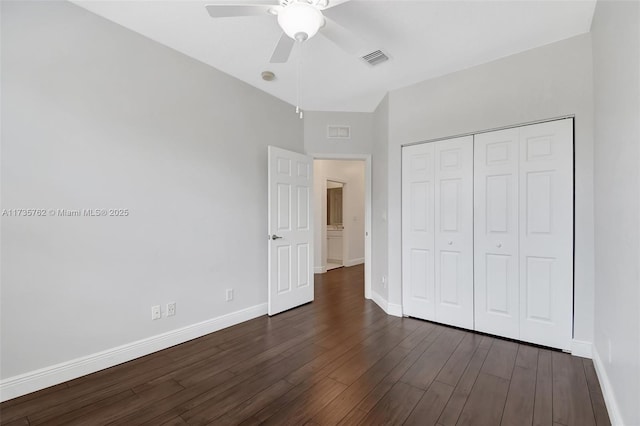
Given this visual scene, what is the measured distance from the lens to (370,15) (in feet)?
7.09

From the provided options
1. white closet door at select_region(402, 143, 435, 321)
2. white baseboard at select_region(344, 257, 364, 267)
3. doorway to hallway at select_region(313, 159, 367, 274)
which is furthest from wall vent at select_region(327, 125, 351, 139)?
white baseboard at select_region(344, 257, 364, 267)

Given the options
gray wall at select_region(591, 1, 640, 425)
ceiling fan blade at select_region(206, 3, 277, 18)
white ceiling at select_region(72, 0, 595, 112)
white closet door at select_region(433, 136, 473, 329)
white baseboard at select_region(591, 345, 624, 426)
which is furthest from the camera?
white closet door at select_region(433, 136, 473, 329)

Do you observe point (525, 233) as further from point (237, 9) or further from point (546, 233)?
point (237, 9)

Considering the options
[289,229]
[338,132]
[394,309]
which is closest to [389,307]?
[394,309]

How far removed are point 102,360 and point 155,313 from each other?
47 centimetres

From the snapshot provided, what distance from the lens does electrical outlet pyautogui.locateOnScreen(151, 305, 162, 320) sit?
2.52m

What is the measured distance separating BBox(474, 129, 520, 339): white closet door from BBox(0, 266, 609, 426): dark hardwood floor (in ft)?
0.78

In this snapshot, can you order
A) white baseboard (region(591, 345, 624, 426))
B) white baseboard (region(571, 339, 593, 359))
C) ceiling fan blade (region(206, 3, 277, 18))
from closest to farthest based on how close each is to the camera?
white baseboard (region(591, 345, 624, 426)) < ceiling fan blade (region(206, 3, 277, 18)) < white baseboard (region(571, 339, 593, 359))

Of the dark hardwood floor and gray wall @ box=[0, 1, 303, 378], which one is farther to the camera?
gray wall @ box=[0, 1, 303, 378]

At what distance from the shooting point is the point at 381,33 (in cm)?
239

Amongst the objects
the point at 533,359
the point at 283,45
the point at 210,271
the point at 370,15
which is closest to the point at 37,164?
the point at 210,271

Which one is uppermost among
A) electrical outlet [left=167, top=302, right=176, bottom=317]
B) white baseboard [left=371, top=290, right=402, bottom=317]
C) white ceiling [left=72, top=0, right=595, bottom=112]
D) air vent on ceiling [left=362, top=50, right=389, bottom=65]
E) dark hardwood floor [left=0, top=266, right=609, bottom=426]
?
white ceiling [left=72, top=0, right=595, bottom=112]

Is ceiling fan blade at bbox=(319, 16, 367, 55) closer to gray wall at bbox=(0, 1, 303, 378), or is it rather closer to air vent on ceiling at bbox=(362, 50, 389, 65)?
air vent on ceiling at bbox=(362, 50, 389, 65)

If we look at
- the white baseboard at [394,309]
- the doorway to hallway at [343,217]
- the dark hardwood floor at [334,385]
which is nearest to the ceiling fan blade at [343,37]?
the dark hardwood floor at [334,385]
